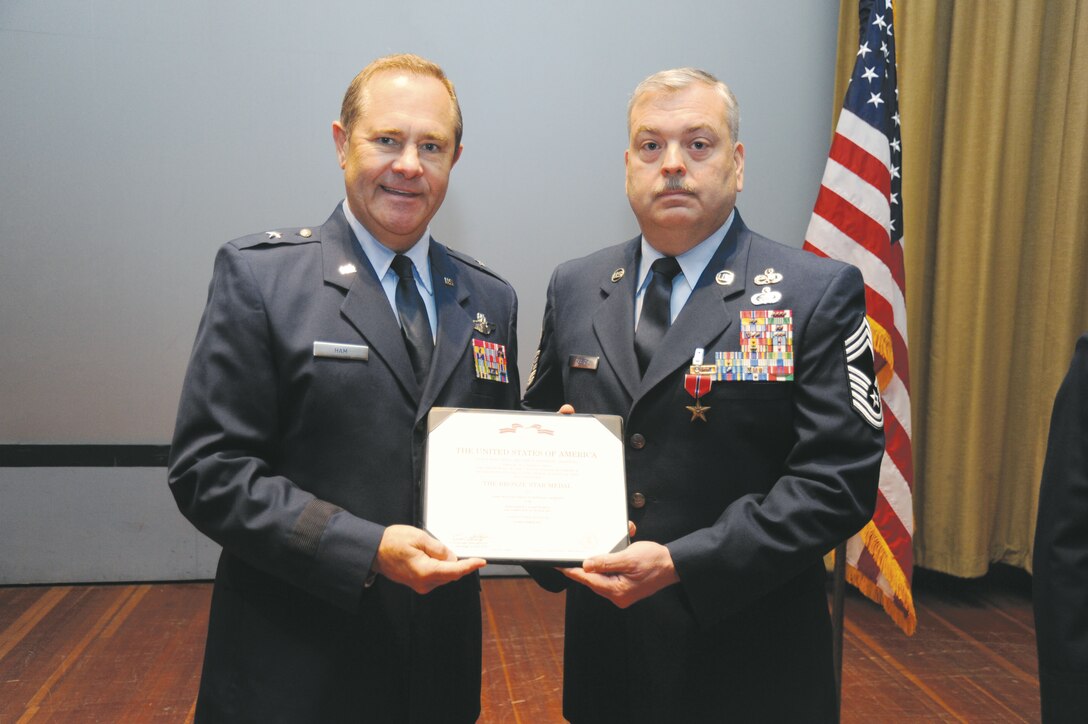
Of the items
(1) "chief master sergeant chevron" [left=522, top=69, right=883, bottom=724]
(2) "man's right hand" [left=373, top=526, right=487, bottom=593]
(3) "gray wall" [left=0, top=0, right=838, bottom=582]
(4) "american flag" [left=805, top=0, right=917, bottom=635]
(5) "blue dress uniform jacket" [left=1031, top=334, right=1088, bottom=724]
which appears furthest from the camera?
(3) "gray wall" [left=0, top=0, right=838, bottom=582]

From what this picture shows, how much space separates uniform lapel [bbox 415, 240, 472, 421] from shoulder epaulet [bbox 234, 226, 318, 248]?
24 centimetres

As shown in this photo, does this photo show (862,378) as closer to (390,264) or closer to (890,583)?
(390,264)

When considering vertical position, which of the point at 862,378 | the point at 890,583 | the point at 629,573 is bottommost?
the point at 890,583

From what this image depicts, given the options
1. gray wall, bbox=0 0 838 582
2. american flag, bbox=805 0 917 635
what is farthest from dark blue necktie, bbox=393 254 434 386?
gray wall, bbox=0 0 838 582

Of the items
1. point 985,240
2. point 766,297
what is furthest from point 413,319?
point 985,240

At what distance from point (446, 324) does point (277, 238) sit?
1.13 feet

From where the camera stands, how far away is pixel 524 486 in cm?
138

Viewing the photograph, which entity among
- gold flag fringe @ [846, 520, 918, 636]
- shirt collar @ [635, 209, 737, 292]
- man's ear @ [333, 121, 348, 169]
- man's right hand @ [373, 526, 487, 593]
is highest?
man's ear @ [333, 121, 348, 169]

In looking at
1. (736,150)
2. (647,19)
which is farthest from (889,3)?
(736,150)

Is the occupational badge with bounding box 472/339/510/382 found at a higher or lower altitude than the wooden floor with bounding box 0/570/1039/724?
higher

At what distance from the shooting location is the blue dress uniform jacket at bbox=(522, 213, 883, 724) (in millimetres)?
1394

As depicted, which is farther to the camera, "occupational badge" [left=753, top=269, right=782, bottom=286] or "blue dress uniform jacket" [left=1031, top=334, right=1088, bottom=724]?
"occupational badge" [left=753, top=269, right=782, bottom=286]

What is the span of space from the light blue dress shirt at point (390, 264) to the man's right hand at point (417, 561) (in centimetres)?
40

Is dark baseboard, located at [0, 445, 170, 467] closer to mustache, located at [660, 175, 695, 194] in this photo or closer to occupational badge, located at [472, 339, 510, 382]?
occupational badge, located at [472, 339, 510, 382]
